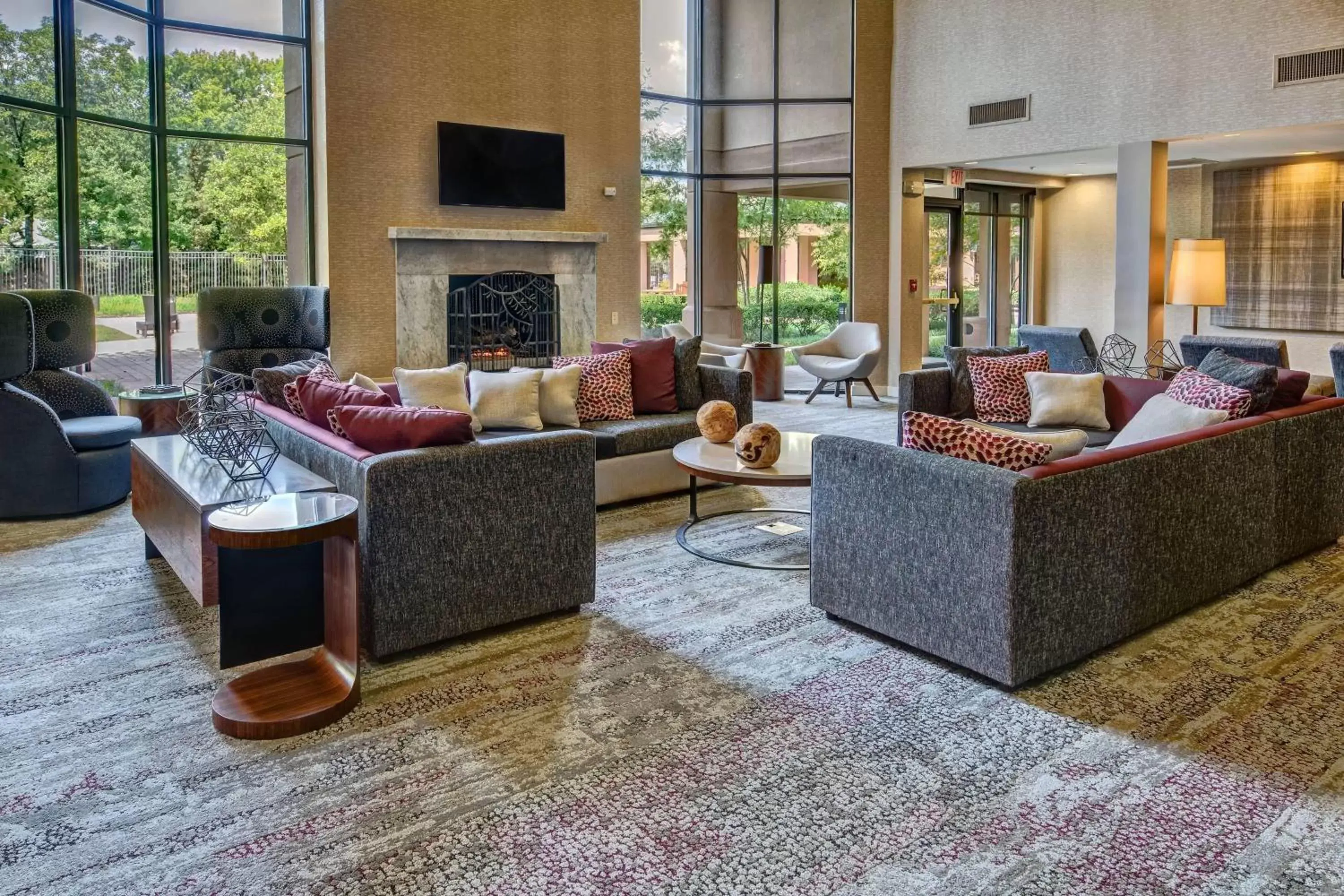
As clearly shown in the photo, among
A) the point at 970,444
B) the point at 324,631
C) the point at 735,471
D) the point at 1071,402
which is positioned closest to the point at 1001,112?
the point at 1071,402

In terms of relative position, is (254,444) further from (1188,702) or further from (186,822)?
(1188,702)

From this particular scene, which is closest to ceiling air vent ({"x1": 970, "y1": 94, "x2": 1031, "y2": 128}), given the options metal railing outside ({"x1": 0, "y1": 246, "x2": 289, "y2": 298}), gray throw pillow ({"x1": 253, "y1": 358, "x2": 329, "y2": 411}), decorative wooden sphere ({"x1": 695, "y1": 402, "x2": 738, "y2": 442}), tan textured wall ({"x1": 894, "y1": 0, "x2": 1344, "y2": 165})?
tan textured wall ({"x1": 894, "y1": 0, "x2": 1344, "y2": 165})

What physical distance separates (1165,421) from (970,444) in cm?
131

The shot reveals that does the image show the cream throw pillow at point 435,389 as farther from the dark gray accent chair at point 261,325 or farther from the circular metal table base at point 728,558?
the dark gray accent chair at point 261,325

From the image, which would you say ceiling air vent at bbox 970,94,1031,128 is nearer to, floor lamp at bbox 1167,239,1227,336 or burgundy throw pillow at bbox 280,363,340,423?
floor lamp at bbox 1167,239,1227,336

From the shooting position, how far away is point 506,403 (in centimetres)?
553

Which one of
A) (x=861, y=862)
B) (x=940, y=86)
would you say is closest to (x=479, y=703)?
(x=861, y=862)

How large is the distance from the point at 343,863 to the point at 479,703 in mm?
859

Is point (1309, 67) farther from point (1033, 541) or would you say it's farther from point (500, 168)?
point (1033, 541)

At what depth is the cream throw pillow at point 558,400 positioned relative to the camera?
5.75 meters

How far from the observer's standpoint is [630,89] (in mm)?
9914

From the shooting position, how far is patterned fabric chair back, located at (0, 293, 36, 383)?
211 inches

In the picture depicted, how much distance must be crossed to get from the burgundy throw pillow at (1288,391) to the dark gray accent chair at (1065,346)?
3474 millimetres

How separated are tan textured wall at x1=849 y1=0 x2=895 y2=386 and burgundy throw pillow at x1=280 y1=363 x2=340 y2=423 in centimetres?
761
